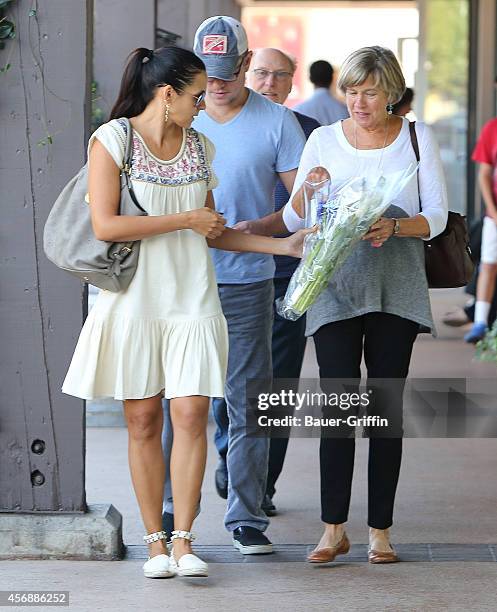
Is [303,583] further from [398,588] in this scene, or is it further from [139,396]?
[139,396]

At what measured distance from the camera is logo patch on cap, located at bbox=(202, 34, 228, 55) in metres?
4.97

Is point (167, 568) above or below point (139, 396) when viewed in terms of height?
below

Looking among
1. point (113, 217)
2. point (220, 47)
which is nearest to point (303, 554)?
point (113, 217)

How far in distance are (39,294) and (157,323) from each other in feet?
1.90

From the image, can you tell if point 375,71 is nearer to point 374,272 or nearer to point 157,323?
point 374,272

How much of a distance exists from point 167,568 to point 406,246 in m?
1.41

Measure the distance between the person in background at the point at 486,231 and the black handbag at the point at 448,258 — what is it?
16.6 feet

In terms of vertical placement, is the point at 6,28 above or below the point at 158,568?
above

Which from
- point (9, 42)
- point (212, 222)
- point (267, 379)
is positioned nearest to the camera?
point (212, 222)

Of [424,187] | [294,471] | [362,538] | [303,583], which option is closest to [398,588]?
[303,583]

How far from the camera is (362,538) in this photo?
5375 millimetres

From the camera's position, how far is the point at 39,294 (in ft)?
16.0

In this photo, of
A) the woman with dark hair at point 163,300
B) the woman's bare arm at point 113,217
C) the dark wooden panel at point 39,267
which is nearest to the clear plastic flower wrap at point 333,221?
the woman with dark hair at point 163,300

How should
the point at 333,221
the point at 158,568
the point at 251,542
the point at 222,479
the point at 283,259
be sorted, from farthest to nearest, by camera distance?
the point at 222,479 < the point at 283,259 < the point at 251,542 < the point at 158,568 < the point at 333,221
